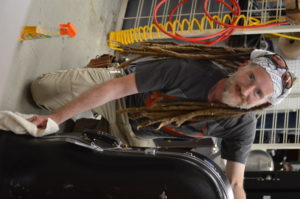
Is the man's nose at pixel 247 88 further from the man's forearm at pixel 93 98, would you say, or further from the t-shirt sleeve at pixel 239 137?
the man's forearm at pixel 93 98

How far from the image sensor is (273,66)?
1.36 metres

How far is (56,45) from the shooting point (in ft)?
6.42

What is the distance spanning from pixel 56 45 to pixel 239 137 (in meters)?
1.04

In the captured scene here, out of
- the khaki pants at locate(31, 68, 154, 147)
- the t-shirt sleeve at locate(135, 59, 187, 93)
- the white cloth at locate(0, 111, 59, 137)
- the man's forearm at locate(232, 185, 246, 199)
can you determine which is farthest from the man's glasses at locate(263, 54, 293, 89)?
the white cloth at locate(0, 111, 59, 137)

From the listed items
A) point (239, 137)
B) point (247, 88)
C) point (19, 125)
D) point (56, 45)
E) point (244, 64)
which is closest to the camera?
point (19, 125)

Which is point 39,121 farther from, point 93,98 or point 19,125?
point 93,98

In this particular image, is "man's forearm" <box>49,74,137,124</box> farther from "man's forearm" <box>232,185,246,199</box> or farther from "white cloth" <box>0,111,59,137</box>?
"man's forearm" <box>232,185,246,199</box>

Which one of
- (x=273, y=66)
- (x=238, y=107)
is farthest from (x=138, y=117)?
(x=273, y=66)

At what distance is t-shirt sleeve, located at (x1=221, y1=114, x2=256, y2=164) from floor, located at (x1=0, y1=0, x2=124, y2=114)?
0.88m

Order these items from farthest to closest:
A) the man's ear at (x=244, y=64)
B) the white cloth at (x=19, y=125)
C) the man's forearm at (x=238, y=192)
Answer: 1. the man's forearm at (x=238, y=192)
2. the man's ear at (x=244, y=64)
3. the white cloth at (x=19, y=125)

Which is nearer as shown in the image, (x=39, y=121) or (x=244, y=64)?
(x=39, y=121)

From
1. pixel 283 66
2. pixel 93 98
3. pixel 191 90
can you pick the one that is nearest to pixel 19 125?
pixel 93 98

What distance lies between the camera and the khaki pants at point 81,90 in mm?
1625

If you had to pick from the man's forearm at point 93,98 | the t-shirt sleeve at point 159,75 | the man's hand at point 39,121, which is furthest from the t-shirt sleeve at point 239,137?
the man's hand at point 39,121
